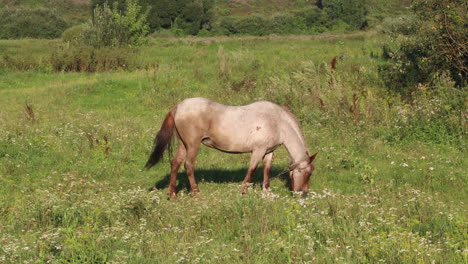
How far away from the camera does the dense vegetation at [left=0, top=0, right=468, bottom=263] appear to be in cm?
645

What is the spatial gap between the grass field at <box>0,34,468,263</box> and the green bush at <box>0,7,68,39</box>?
114ft

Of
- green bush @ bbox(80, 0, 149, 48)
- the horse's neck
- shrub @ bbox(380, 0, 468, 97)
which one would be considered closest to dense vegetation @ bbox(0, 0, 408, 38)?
green bush @ bbox(80, 0, 149, 48)

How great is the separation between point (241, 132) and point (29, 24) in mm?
52976

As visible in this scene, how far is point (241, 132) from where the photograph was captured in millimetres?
9414

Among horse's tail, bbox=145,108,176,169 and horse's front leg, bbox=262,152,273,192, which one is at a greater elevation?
horse's tail, bbox=145,108,176,169

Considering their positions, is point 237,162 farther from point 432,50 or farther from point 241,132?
point 432,50

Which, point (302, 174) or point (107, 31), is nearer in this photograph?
point (302, 174)

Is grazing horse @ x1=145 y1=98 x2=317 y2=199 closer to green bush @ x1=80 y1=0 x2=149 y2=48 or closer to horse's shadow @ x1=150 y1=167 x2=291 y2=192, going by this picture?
horse's shadow @ x1=150 y1=167 x2=291 y2=192

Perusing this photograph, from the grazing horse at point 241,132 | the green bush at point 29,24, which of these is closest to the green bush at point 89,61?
the grazing horse at point 241,132

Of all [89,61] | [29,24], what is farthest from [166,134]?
[29,24]

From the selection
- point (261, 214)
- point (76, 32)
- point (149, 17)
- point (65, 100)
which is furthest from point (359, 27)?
point (261, 214)

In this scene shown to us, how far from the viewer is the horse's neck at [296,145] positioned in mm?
9438

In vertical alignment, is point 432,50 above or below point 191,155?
above

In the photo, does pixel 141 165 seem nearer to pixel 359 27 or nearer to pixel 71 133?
pixel 71 133
